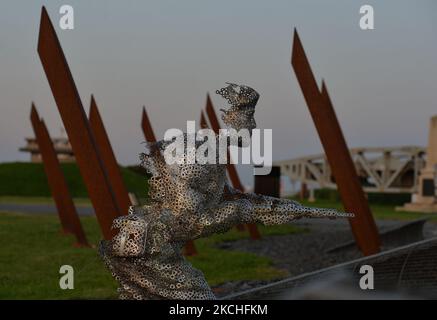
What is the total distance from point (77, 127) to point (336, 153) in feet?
13.8

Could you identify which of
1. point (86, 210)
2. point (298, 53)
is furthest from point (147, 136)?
point (86, 210)

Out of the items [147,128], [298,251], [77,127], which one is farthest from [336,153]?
[147,128]

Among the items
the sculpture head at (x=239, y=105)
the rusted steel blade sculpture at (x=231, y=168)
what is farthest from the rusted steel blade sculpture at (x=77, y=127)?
the rusted steel blade sculpture at (x=231, y=168)

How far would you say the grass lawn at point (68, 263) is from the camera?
8.28 metres

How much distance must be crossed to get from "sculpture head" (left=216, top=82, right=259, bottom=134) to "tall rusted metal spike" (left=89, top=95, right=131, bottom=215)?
5.17 metres

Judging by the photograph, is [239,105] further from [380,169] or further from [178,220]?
[380,169]

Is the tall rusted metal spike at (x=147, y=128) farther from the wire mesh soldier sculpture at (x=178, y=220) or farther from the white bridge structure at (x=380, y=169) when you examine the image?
the white bridge structure at (x=380, y=169)

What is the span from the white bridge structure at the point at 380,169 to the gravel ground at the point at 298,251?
80.8 feet

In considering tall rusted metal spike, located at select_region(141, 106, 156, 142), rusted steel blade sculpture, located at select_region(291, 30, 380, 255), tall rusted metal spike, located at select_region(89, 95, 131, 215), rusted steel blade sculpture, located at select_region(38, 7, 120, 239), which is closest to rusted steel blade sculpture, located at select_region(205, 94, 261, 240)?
tall rusted metal spike, located at select_region(141, 106, 156, 142)

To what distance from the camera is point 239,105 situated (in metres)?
5.02

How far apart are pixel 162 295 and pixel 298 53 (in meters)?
5.46
